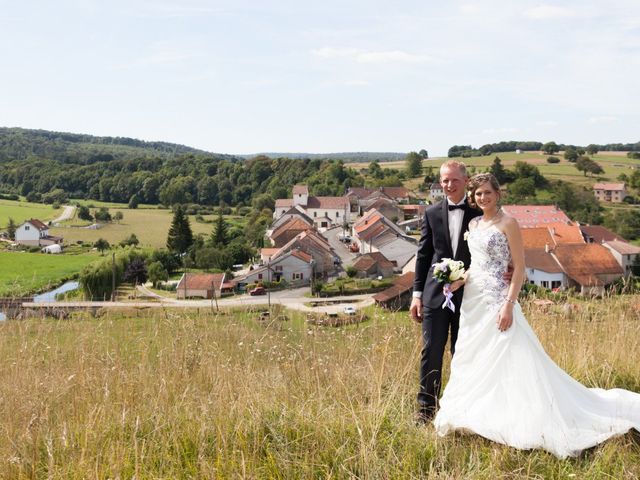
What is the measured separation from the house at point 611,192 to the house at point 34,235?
224 feet

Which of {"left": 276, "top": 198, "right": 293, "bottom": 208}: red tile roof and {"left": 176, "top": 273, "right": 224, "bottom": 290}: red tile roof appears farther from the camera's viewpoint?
{"left": 276, "top": 198, "right": 293, "bottom": 208}: red tile roof

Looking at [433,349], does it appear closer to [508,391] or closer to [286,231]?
[508,391]

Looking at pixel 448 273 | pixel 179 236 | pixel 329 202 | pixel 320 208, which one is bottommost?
pixel 179 236

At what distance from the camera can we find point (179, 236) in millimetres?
59906

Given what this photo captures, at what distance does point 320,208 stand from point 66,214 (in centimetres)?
4004

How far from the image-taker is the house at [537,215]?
56.7 meters

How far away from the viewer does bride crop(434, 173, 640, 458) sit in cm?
321

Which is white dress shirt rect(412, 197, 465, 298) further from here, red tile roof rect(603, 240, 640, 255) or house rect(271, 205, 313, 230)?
house rect(271, 205, 313, 230)

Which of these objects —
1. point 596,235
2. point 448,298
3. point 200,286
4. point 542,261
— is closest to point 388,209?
point 596,235

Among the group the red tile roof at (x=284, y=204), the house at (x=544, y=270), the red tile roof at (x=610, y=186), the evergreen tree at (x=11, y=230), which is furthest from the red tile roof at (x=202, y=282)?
the red tile roof at (x=610, y=186)

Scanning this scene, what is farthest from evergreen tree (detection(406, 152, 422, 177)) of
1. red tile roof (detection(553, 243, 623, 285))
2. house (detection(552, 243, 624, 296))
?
red tile roof (detection(553, 243, 623, 285))

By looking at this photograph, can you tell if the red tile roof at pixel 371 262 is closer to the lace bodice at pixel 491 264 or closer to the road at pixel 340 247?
the road at pixel 340 247

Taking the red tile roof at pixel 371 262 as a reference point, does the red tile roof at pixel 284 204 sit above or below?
above

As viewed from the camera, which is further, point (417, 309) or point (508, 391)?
point (417, 309)
